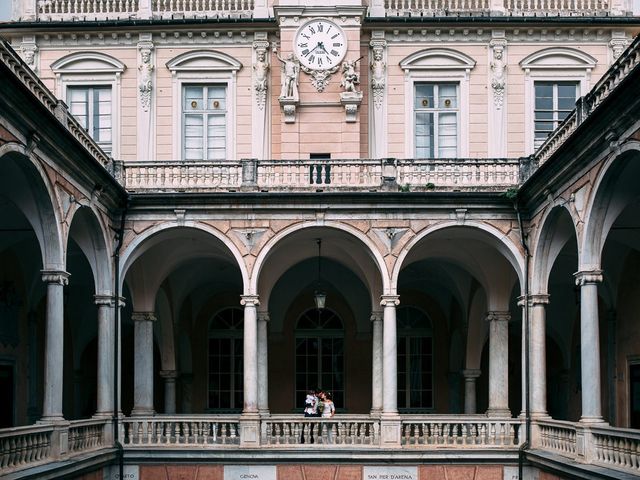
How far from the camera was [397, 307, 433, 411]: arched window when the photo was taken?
1213 inches

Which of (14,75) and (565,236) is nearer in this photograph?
(14,75)

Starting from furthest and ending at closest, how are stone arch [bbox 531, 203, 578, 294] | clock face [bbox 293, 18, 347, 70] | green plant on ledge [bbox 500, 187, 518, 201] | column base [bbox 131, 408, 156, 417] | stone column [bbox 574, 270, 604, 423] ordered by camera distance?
1. clock face [bbox 293, 18, 347, 70]
2. column base [bbox 131, 408, 156, 417]
3. green plant on ledge [bbox 500, 187, 518, 201]
4. stone arch [bbox 531, 203, 578, 294]
5. stone column [bbox 574, 270, 604, 423]

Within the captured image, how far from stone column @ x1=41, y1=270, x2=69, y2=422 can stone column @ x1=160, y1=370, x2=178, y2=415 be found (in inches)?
367

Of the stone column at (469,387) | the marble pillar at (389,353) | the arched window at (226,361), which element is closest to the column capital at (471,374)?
the stone column at (469,387)

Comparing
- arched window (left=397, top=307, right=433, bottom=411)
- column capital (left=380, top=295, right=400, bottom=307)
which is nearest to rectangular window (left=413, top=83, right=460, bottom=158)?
column capital (left=380, top=295, right=400, bottom=307)

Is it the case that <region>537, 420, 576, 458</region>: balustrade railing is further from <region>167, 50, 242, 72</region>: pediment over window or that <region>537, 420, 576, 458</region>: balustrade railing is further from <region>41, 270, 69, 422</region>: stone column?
<region>167, 50, 242, 72</region>: pediment over window

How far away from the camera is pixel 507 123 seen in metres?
26.9

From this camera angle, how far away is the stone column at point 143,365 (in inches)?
968

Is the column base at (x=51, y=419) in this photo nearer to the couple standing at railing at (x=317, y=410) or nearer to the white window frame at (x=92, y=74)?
the couple standing at railing at (x=317, y=410)

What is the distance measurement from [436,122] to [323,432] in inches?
343

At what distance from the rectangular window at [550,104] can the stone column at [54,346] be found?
13.1 metres

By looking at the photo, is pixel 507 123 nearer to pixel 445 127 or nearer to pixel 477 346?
pixel 445 127

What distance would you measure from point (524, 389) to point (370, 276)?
458 centimetres

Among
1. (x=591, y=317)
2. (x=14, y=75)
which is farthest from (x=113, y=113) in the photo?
(x=591, y=317)
